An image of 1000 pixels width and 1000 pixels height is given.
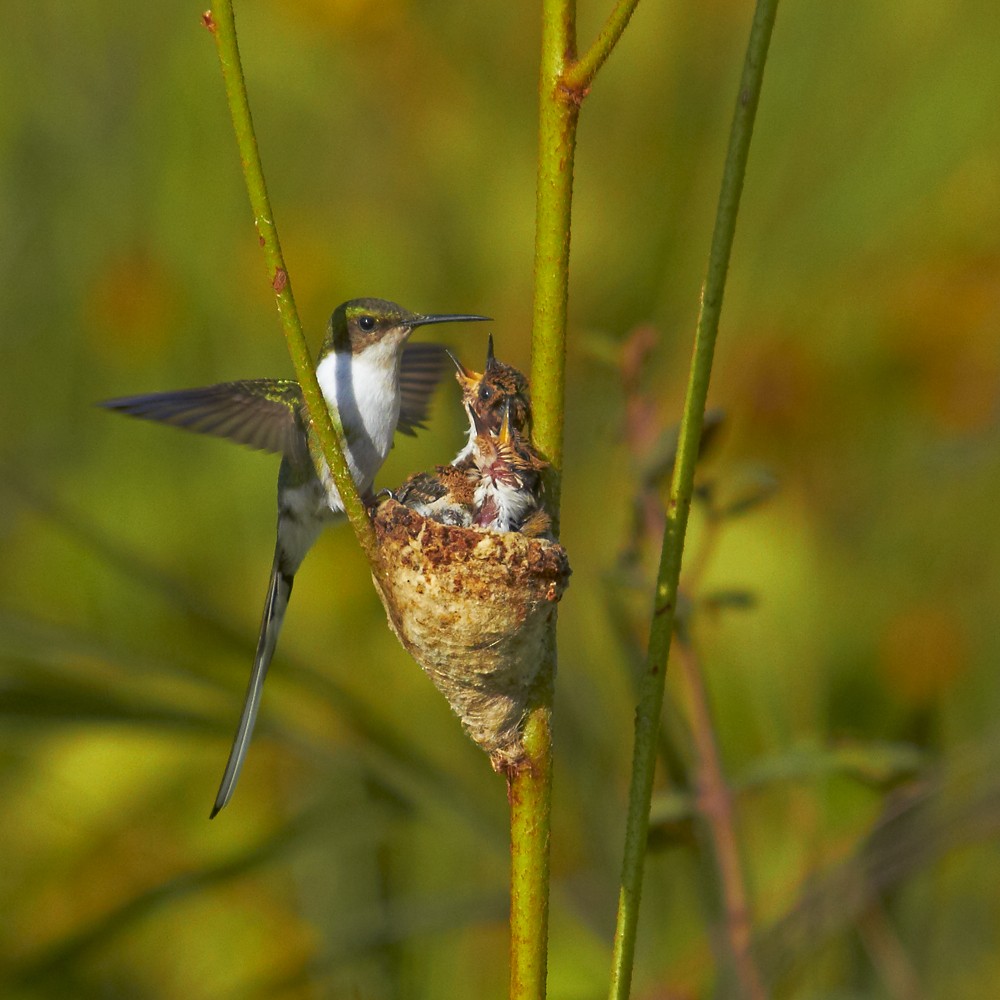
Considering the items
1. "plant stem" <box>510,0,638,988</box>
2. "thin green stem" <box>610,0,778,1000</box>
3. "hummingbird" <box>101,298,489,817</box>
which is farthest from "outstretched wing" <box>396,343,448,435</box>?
"thin green stem" <box>610,0,778,1000</box>

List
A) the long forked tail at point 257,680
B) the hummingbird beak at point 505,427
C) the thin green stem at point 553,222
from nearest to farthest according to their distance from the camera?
the thin green stem at point 553,222, the long forked tail at point 257,680, the hummingbird beak at point 505,427

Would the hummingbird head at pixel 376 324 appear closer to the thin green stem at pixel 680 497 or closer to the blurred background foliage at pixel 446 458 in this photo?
the blurred background foliage at pixel 446 458

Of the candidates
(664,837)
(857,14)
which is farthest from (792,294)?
(664,837)

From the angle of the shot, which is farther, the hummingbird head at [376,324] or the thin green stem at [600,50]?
the hummingbird head at [376,324]

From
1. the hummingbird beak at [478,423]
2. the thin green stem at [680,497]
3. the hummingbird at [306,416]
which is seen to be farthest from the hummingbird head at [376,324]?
the thin green stem at [680,497]

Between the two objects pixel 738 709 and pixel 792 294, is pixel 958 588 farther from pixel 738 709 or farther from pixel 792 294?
pixel 792 294
